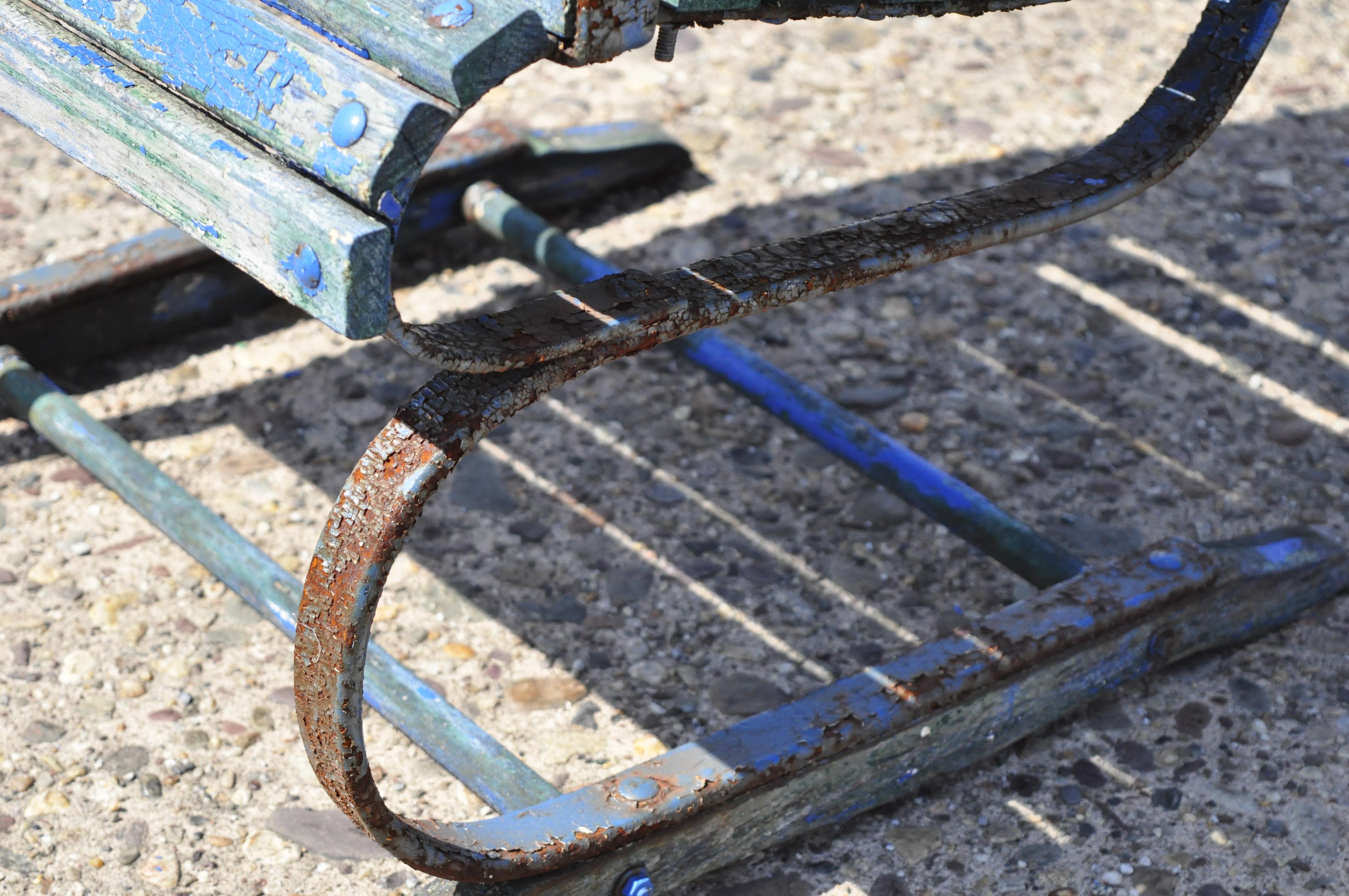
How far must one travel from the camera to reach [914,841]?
187 centimetres

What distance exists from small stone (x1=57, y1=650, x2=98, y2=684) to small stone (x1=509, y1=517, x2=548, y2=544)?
0.67 meters

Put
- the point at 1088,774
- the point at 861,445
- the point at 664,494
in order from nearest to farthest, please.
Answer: the point at 1088,774
the point at 861,445
the point at 664,494

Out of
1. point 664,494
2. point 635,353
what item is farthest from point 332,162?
point 664,494

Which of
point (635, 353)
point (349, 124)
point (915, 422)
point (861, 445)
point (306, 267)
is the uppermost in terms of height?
point (349, 124)

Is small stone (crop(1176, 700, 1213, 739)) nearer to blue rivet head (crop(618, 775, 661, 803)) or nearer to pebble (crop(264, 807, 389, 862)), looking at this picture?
blue rivet head (crop(618, 775, 661, 803))

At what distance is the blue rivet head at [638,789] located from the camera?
160 cm

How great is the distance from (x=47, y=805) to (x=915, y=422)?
1592 mm

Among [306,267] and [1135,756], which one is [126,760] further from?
[1135,756]

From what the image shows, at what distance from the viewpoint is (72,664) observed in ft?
6.70

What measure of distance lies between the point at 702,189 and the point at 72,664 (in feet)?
6.01

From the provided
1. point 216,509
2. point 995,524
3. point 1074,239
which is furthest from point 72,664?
point 1074,239

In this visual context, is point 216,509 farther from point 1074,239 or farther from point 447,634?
point 1074,239

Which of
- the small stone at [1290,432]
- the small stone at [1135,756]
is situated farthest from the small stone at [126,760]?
the small stone at [1290,432]

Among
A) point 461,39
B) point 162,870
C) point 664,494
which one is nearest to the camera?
point 461,39
